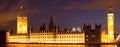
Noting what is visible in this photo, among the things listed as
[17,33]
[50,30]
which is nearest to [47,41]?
[50,30]

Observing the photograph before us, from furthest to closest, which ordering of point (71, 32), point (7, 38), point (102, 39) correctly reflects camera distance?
point (7, 38), point (71, 32), point (102, 39)

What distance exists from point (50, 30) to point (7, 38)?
10.2 meters

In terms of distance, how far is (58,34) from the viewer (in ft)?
291

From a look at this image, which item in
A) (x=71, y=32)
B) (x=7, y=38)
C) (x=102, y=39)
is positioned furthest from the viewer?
(x=7, y=38)

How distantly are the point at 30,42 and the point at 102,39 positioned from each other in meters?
17.9

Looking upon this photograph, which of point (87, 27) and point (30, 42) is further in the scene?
point (30, 42)

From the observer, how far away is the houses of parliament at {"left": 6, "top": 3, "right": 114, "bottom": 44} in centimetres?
8162

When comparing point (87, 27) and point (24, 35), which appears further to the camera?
point (24, 35)

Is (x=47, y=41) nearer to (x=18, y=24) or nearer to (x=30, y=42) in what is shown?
(x=30, y=42)

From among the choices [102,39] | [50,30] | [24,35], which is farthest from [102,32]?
[24,35]

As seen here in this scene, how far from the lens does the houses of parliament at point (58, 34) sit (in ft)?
268

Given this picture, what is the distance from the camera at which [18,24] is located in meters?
98.6

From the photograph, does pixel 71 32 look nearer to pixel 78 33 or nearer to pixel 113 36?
pixel 78 33

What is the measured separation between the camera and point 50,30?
299ft
